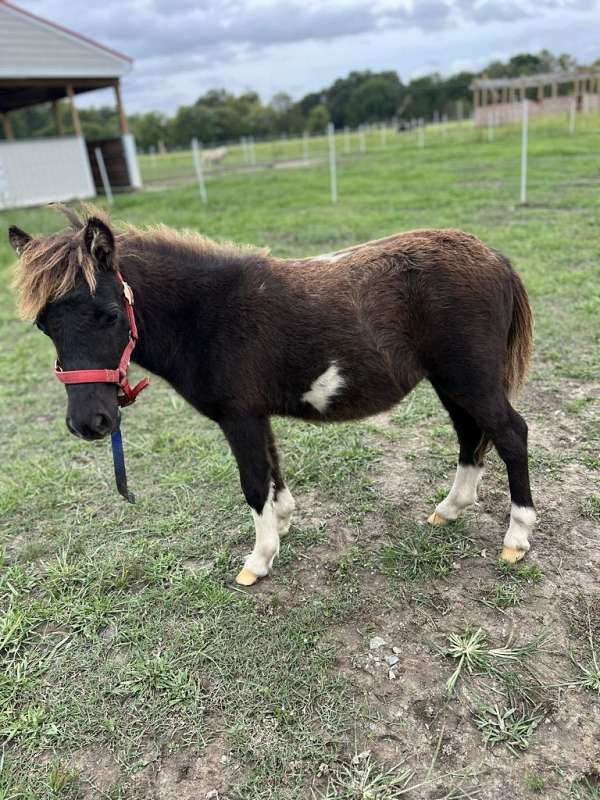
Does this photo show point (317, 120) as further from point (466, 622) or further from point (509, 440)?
point (466, 622)

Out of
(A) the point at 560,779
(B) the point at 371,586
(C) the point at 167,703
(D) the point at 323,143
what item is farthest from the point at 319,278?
(D) the point at 323,143

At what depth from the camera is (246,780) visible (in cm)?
200

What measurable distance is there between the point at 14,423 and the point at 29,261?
3112 mm

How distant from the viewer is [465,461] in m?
3.08

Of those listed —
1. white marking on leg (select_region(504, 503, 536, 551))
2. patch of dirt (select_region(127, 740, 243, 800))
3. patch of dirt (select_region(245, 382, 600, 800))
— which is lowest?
patch of dirt (select_region(127, 740, 243, 800))

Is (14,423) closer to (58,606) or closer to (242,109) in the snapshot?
(58,606)

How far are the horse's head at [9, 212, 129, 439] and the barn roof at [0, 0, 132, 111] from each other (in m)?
17.2

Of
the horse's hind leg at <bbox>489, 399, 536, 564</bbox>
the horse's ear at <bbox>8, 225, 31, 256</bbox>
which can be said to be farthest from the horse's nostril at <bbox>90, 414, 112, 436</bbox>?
the horse's hind leg at <bbox>489, 399, 536, 564</bbox>

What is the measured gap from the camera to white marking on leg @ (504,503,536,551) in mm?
2814

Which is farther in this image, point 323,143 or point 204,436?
point 323,143

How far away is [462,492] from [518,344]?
86cm

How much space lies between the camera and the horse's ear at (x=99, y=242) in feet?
7.22

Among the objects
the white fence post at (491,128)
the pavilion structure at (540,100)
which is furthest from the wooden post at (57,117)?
the pavilion structure at (540,100)

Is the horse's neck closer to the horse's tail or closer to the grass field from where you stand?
the grass field
